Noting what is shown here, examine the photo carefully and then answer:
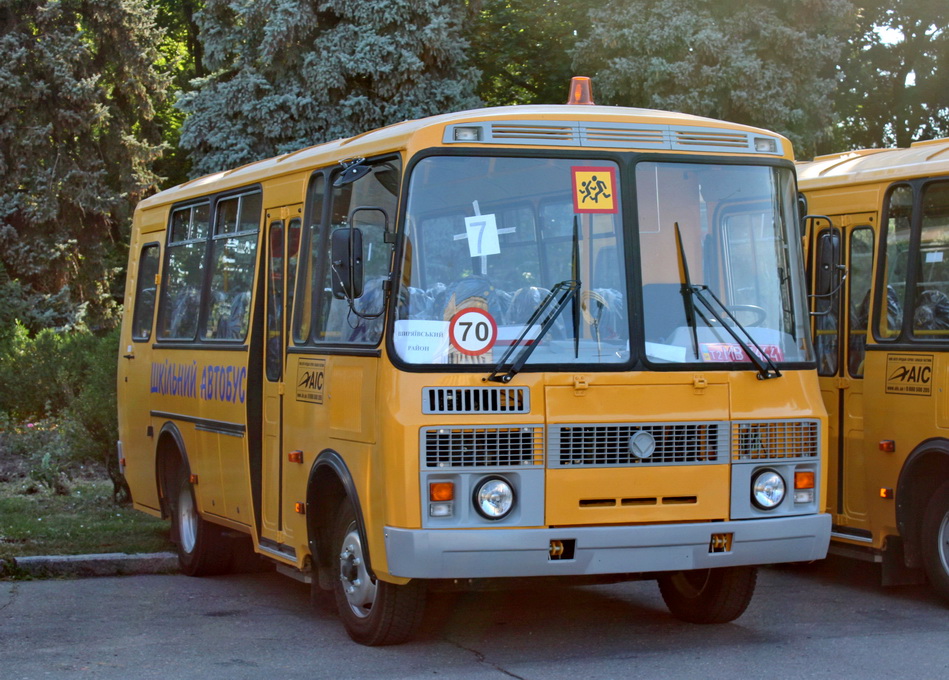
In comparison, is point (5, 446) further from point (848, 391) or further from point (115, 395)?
point (848, 391)

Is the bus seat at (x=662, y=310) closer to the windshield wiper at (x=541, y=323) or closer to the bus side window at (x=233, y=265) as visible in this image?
the windshield wiper at (x=541, y=323)

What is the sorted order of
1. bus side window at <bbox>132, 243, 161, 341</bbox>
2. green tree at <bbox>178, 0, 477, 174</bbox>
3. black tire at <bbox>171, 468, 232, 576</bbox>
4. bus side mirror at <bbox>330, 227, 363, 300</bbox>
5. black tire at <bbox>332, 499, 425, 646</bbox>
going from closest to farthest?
bus side mirror at <bbox>330, 227, 363, 300</bbox> → black tire at <bbox>332, 499, 425, 646</bbox> → black tire at <bbox>171, 468, 232, 576</bbox> → bus side window at <bbox>132, 243, 161, 341</bbox> → green tree at <bbox>178, 0, 477, 174</bbox>

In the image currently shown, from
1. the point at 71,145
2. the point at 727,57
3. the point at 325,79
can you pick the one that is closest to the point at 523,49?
the point at 727,57

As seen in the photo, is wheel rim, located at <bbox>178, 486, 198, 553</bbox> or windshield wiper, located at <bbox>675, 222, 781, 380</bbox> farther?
wheel rim, located at <bbox>178, 486, 198, 553</bbox>

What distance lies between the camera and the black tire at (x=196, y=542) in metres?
10.2

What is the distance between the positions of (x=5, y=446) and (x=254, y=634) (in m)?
10.1

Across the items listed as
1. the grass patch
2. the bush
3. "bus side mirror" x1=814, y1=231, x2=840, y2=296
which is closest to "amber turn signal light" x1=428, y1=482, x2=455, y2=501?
"bus side mirror" x1=814, y1=231, x2=840, y2=296

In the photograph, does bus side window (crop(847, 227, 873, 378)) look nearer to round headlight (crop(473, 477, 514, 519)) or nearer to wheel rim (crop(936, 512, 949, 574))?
wheel rim (crop(936, 512, 949, 574))

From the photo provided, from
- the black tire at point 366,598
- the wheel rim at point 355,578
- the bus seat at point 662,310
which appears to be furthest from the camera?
the wheel rim at point 355,578

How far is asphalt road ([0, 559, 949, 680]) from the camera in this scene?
22.7ft

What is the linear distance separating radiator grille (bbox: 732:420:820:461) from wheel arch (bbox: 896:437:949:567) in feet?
6.23

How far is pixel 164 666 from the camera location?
7.06 metres

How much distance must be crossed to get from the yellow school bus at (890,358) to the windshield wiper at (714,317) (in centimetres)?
140

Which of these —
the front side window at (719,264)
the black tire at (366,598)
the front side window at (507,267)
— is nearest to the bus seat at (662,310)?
the front side window at (719,264)
